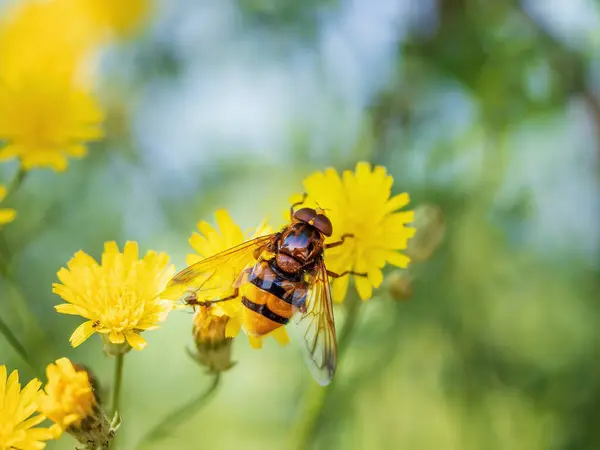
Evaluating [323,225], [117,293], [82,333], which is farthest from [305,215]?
[82,333]

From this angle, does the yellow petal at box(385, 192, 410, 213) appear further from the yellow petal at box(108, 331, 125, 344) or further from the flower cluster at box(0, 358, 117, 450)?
the flower cluster at box(0, 358, 117, 450)

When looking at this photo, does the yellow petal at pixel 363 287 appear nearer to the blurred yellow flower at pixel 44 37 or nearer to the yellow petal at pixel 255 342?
the yellow petal at pixel 255 342

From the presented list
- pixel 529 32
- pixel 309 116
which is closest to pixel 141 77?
pixel 309 116

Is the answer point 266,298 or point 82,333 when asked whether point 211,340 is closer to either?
point 266,298

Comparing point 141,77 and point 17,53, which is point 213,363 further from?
point 17,53

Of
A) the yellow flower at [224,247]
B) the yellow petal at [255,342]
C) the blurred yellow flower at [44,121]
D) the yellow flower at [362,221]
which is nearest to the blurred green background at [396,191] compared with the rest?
the blurred yellow flower at [44,121]

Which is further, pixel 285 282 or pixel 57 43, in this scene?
pixel 57 43
